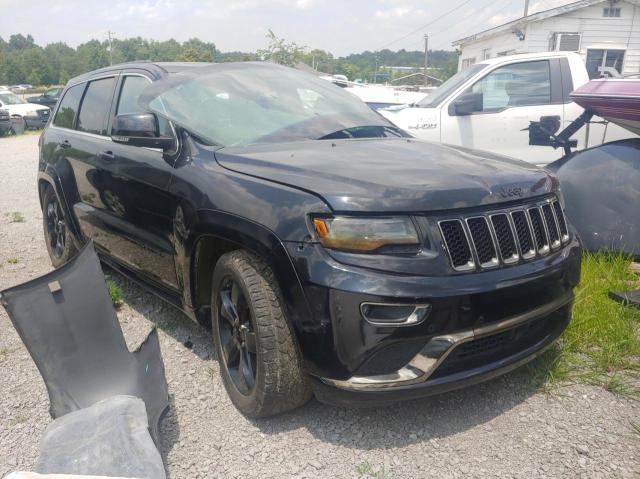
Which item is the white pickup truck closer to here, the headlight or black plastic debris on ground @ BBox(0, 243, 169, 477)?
the headlight

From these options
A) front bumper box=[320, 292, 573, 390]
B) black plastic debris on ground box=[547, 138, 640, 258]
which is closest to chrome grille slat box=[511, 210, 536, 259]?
front bumper box=[320, 292, 573, 390]

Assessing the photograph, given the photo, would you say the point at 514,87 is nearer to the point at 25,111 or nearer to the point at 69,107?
the point at 69,107

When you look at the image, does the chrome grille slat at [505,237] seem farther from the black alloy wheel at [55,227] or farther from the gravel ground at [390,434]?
the black alloy wheel at [55,227]

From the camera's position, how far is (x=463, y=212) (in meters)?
2.42

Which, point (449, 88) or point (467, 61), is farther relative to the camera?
point (467, 61)

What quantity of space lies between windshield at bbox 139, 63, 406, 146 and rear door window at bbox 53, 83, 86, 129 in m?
1.62

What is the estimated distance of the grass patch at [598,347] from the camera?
304cm

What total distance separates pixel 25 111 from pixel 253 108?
24.9 m

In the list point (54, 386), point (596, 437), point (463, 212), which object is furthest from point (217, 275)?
point (596, 437)

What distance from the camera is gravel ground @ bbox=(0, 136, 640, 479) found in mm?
2447

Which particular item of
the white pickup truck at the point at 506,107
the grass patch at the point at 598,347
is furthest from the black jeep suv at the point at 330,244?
the white pickup truck at the point at 506,107

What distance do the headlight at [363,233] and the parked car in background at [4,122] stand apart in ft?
76.5

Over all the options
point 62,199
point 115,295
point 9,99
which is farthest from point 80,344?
point 9,99

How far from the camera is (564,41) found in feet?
67.9
